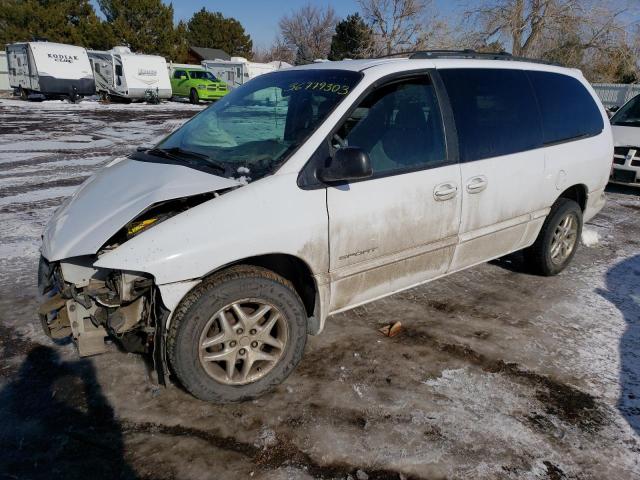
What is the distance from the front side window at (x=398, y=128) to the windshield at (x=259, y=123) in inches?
7.5

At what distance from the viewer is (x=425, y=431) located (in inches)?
102

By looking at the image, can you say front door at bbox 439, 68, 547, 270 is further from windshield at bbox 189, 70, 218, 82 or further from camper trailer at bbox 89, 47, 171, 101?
windshield at bbox 189, 70, 218, 82

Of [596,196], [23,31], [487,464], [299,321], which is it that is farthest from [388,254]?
[23,31]

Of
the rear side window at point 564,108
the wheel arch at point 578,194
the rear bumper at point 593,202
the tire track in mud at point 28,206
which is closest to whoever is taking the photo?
the rear side window at point 564,108

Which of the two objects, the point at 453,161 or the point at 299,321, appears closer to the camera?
the point at 299,321

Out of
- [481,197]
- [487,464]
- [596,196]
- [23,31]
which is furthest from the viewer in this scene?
[23,31]

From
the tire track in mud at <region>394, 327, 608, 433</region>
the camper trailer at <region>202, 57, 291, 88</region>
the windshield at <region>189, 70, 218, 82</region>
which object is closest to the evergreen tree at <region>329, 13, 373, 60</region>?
the camper trailer at <region>202, 57, 291, 88</region>

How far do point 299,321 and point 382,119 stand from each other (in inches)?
54.8

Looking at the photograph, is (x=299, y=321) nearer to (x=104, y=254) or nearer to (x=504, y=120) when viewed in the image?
(x=104, y=254)

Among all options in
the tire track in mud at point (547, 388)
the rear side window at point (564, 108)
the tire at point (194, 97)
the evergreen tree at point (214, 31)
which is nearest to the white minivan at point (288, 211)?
the rear side window at point (564, 108)

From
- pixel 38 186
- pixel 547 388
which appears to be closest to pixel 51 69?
pixel 38 186

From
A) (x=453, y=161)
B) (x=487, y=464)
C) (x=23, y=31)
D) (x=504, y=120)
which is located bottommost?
(x=487, y=464)

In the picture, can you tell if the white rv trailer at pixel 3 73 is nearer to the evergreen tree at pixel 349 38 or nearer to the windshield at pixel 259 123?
the evergreen tree at pixel 349 38

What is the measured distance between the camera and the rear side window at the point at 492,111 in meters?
3.44
